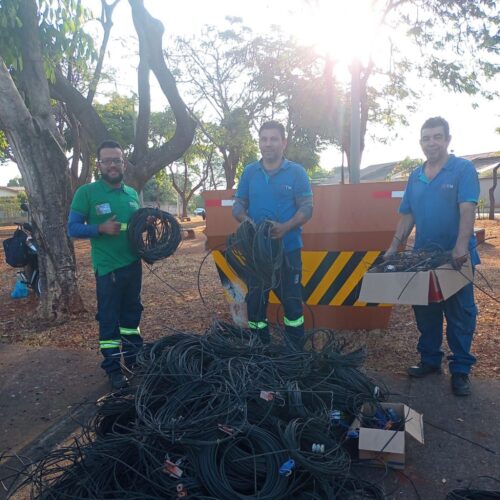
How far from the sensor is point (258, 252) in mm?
3793

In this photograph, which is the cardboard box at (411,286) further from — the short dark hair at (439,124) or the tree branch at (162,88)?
the tree branch at (162,88)

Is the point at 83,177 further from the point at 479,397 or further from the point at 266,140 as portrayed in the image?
the point at 479,397

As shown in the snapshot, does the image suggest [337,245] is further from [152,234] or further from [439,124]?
[152,234]

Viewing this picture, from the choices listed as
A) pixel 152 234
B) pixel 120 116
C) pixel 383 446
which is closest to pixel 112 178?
pixel 152 234

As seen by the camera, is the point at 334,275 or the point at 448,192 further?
the point at 334,275

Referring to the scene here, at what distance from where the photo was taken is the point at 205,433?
2.56 meters

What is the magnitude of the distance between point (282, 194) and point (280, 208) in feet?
0.39

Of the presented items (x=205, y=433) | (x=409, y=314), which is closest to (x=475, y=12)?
(x=409, y=314)

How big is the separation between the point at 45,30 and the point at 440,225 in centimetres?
528

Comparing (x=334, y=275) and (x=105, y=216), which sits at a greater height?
(x=105, y=216)

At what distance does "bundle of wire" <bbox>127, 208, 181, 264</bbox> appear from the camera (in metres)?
4.14

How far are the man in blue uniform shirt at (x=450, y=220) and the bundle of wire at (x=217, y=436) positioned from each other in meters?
0.89

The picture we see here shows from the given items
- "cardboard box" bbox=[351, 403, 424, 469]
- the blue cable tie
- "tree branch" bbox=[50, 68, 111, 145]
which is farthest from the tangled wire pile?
"tree branch" bbox=[50, 68, 111, 145]

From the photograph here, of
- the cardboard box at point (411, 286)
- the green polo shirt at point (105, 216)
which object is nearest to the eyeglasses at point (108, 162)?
the green polo shirt at point (105, 216)
